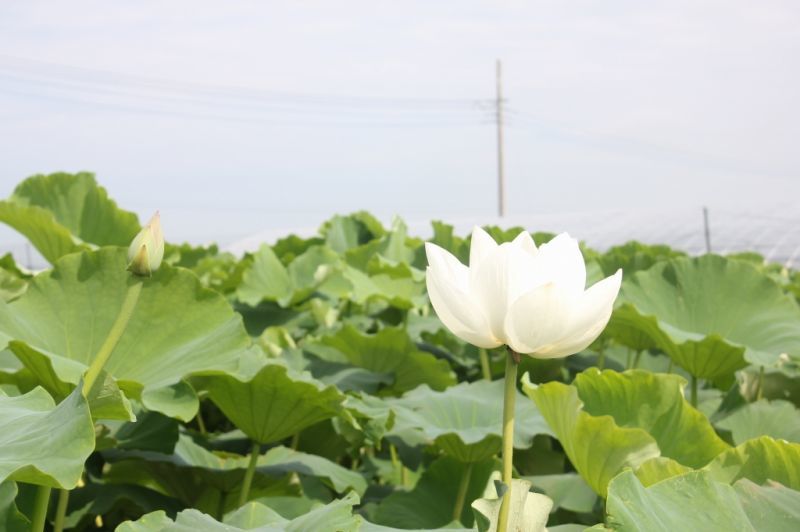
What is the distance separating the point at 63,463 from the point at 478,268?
40 centimetres

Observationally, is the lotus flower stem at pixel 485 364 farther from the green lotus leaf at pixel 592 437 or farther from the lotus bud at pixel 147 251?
the lotus bud at pixel 147 251

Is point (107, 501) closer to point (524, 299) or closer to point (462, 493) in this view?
point (462, 493)

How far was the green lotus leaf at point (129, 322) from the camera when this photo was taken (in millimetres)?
1543

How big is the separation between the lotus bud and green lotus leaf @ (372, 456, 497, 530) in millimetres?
926

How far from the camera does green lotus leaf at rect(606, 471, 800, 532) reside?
87cm

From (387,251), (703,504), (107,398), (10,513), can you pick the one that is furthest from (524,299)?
(387,251)

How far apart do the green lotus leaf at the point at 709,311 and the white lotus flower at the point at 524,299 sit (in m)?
1.18

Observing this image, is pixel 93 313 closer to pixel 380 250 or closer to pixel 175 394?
pixel 175 394

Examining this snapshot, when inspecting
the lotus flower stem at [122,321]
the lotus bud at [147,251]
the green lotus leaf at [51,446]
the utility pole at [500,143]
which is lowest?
the utility pole at [500,143]

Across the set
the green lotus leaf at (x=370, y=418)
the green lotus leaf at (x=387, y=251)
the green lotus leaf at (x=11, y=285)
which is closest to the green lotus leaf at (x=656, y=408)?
the green lotus leaf at (x=370, y=418)

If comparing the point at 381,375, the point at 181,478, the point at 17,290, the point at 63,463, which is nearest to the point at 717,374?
the point at 381,375

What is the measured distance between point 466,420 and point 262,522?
2.62ft

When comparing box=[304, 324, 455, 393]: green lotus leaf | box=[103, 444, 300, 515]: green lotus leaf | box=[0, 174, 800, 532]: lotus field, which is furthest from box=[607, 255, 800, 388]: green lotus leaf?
box=[103, 444, 300, 515]: green lotus leaf

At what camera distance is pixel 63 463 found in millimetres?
901
